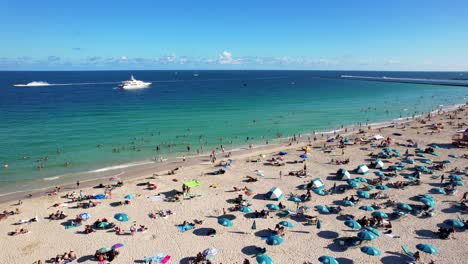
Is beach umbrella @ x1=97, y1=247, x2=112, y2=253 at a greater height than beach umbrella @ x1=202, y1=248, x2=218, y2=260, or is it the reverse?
beach umbrella @ x1=202, y1=248, x2=218, y2=260

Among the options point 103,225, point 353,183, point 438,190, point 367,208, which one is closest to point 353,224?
point 367,208

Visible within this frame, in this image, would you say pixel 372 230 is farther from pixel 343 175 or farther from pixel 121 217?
pixel 121 217

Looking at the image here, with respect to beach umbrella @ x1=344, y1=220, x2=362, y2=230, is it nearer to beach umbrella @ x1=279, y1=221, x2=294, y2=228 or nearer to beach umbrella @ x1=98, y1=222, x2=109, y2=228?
beach umbrella @ x1=279, y1=221, x2=294, y2=228

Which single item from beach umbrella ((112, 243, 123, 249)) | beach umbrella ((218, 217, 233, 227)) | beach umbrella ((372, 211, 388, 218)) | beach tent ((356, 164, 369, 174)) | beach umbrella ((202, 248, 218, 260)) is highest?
beach tent ((356, 164, 369, 174))

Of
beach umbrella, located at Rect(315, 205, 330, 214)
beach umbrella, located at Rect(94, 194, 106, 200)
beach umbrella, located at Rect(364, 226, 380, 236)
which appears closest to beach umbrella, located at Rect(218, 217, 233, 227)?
beach umbrella, located at Rect(315, 205, 330, 214)

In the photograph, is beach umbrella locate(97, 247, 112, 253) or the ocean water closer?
beach umbrella locate(97, 247, 112, 253)

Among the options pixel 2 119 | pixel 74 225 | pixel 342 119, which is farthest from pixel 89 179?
pixel 342 119
